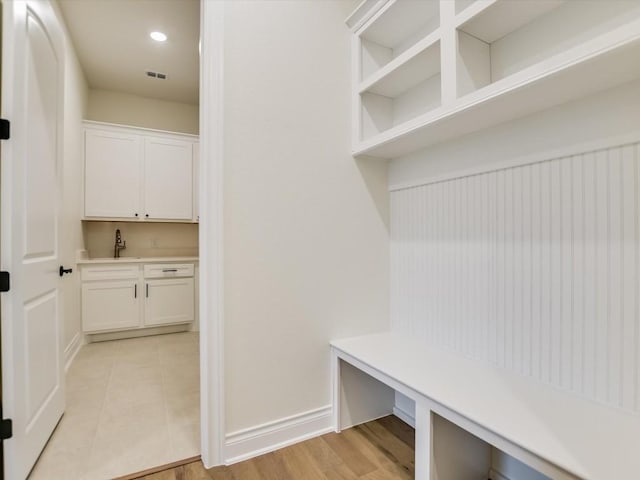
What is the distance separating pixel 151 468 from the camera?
1.53 m

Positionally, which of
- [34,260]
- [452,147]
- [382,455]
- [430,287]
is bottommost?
[382,455]

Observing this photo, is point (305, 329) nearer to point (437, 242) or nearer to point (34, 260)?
point (437, 242)

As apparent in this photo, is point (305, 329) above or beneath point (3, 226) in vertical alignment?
beneath

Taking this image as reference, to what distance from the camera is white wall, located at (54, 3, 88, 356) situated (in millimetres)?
2842

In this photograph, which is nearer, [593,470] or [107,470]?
[593,470]

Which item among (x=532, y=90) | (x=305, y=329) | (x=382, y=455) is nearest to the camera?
(x=532, y=90)

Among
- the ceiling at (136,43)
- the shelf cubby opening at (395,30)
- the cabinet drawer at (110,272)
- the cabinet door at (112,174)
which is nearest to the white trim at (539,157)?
the shelf cubby opening at (395,30)

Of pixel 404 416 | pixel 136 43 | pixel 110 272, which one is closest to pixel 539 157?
pixel 404 416

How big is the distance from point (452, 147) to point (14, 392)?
7.54 ft

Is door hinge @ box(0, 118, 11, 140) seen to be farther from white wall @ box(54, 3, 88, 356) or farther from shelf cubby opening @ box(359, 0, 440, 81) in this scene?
shelf cubby opening @ box(359, 0, 440, 81)

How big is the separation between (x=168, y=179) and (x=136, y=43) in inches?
54.8

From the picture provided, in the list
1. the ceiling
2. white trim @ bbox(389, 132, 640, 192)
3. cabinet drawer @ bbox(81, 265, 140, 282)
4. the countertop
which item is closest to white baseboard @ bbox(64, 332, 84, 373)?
cabinet drawer @ bbox(81, 265, 140, 282)

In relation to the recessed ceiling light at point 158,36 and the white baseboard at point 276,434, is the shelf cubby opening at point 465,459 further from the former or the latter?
the recessed ceiling light at point 158,36

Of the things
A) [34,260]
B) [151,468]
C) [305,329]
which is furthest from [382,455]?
[34,260]
